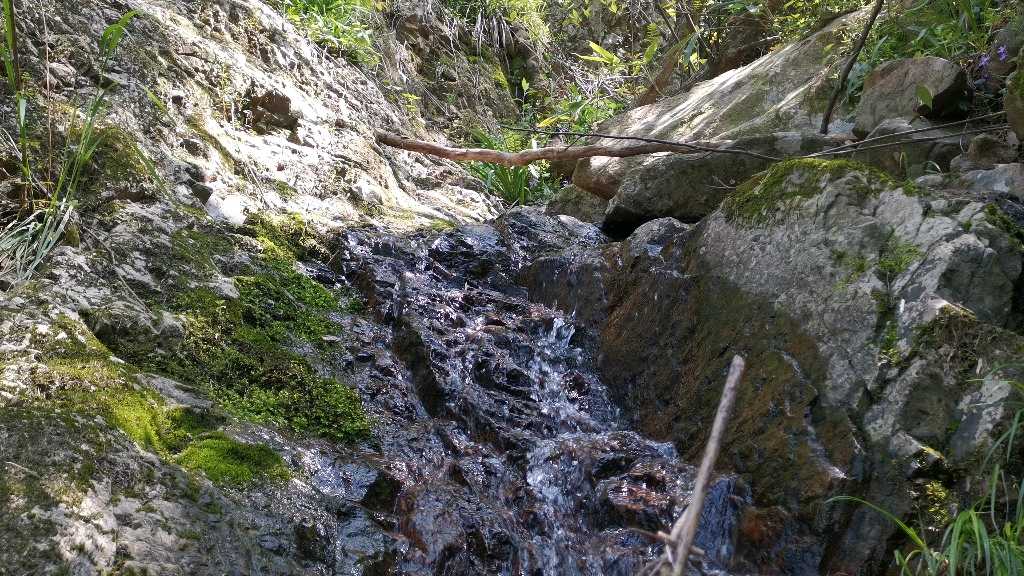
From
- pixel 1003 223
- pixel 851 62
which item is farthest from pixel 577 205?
pixel 1003 223

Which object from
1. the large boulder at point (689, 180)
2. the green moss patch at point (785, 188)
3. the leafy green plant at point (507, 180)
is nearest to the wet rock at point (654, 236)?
the green moss patch at point (785, 188)

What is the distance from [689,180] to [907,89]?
1515mm

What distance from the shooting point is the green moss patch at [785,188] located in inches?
122

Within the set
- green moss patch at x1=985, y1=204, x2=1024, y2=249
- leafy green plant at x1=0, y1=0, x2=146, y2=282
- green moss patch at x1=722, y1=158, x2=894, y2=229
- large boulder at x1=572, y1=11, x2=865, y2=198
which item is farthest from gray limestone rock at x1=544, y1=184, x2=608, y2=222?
leafy green plant at x1=0, y1=0, x2=146, y2=282

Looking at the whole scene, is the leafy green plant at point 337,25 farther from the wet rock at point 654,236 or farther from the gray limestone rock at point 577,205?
the wet rock at point 654,236

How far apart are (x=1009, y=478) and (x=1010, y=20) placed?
10.7ft

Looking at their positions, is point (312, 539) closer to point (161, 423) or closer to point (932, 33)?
point (161, 423)

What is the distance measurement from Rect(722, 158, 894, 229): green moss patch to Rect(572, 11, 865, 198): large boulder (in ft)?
6.54

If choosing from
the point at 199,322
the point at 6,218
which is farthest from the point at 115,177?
the point at 199,322

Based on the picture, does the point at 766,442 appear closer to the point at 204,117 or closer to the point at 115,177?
the point at 115,177

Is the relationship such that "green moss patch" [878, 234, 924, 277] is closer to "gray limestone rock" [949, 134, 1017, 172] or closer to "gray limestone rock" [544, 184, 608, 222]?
"gray limestone rock" [949, 134, 1017, 172]

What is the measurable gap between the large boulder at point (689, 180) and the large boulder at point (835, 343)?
4.87 ft

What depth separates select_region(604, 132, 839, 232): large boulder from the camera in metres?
4.92

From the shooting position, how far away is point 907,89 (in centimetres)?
423
